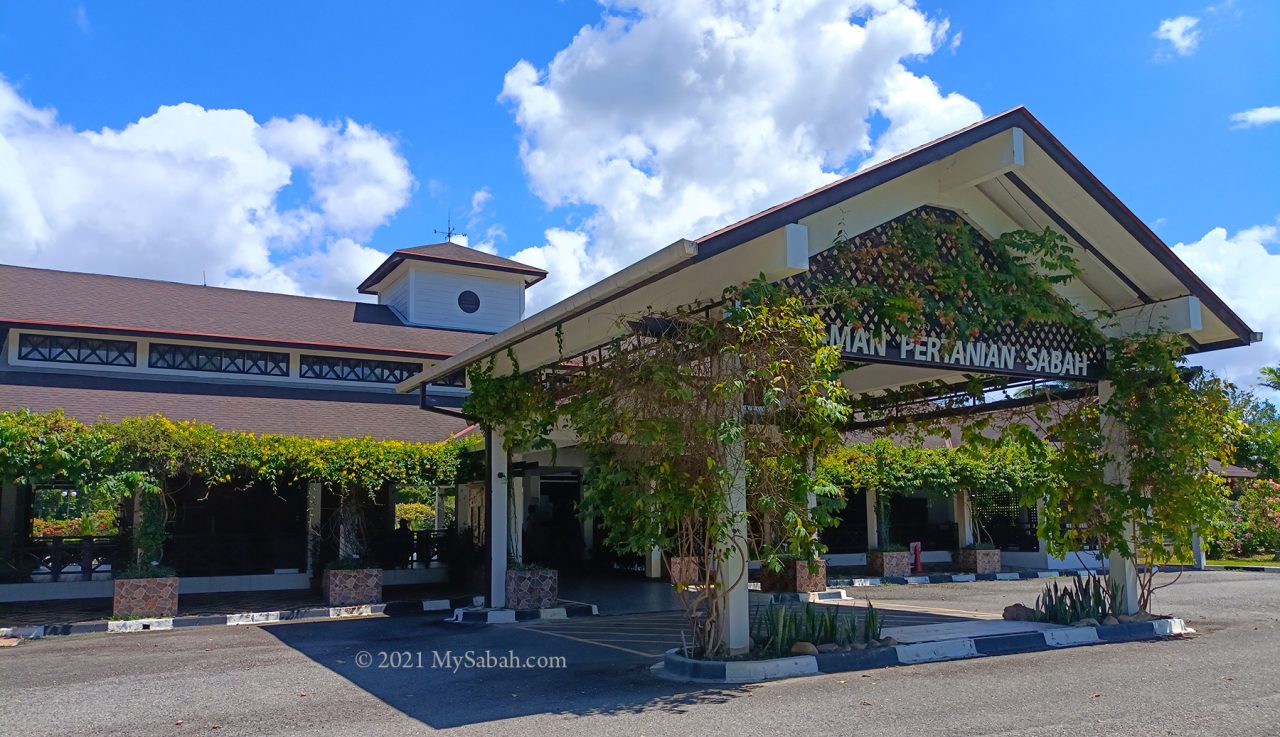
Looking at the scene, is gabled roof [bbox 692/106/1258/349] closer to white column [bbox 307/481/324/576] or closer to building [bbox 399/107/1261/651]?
building [bbox 399/107/1261/651]

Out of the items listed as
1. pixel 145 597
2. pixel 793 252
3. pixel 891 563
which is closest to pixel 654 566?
pixel 891 563

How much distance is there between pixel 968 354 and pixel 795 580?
7790mm

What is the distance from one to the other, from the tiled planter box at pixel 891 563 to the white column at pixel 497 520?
9.93m

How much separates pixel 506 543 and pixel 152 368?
401 inches

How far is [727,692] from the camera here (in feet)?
26.1

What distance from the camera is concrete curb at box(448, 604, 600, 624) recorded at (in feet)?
45.3

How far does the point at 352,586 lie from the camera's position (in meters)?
15.5

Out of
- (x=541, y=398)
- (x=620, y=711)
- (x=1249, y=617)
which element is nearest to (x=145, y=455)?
(x=541, y=398)

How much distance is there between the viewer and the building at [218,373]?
18.0 meters

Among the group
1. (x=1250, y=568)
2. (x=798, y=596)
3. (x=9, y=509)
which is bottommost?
(x=1250, y=568)

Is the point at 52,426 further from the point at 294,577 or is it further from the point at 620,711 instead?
the point at 620,711

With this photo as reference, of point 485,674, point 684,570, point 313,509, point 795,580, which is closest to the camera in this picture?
point 485,674

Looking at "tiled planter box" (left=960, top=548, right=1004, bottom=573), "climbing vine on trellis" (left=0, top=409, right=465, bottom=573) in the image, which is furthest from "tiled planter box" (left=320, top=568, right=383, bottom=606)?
"tiled planter box" (left=960, top=548, right=1004, bottom=573)

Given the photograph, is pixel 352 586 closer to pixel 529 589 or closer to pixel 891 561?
pixel 529 589
